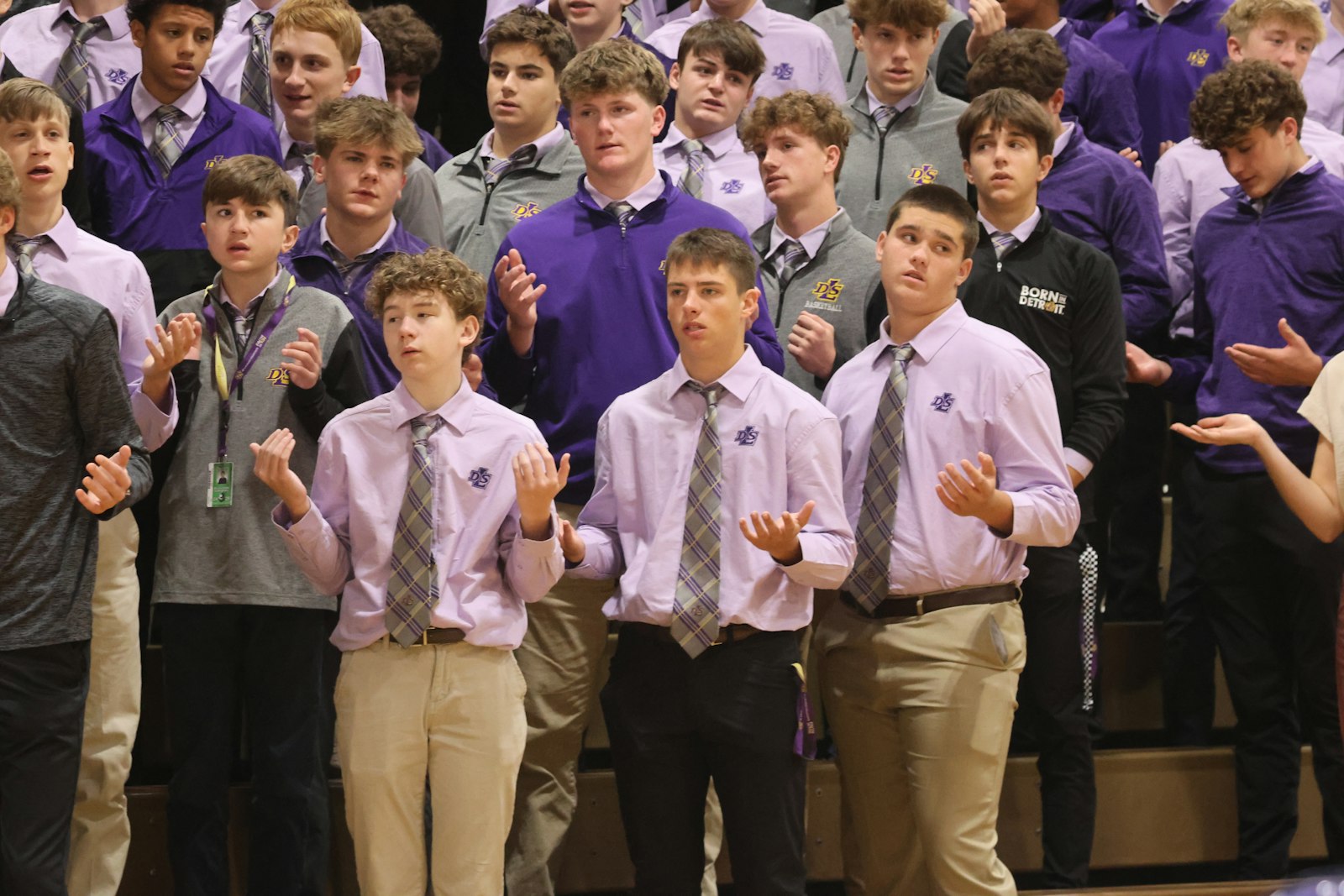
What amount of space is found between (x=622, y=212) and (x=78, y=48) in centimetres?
220

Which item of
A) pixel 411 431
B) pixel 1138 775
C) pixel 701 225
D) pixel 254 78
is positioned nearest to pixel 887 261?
pixel 701 225

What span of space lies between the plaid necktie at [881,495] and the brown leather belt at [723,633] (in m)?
0.31

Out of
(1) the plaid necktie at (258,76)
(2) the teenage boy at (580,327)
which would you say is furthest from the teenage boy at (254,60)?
(2) the teenage boy at (580,327)

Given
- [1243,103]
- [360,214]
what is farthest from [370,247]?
[1243,103]

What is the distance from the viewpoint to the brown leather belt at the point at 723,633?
356 centimetres

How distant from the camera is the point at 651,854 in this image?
3.56 m

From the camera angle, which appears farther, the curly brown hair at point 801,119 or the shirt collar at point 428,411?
the curly brown hair at point 801,119

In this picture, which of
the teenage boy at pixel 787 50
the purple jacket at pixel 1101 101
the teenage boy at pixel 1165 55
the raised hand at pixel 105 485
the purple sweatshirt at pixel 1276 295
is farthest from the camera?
the teenage boy at pixel 1165 55

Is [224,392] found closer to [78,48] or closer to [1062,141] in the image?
[78,48]

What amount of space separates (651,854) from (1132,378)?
2.17 metres

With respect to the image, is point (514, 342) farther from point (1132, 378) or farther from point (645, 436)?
point (1132, 378)

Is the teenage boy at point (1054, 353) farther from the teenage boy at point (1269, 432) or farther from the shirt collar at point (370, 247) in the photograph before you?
the shirt collar at point (370, 247)

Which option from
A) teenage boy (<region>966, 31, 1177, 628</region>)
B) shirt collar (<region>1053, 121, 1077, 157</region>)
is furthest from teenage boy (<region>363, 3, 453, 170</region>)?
shirt collar (<region>1053, 121, 1077, 157</region>)

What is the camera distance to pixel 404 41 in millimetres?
5980
